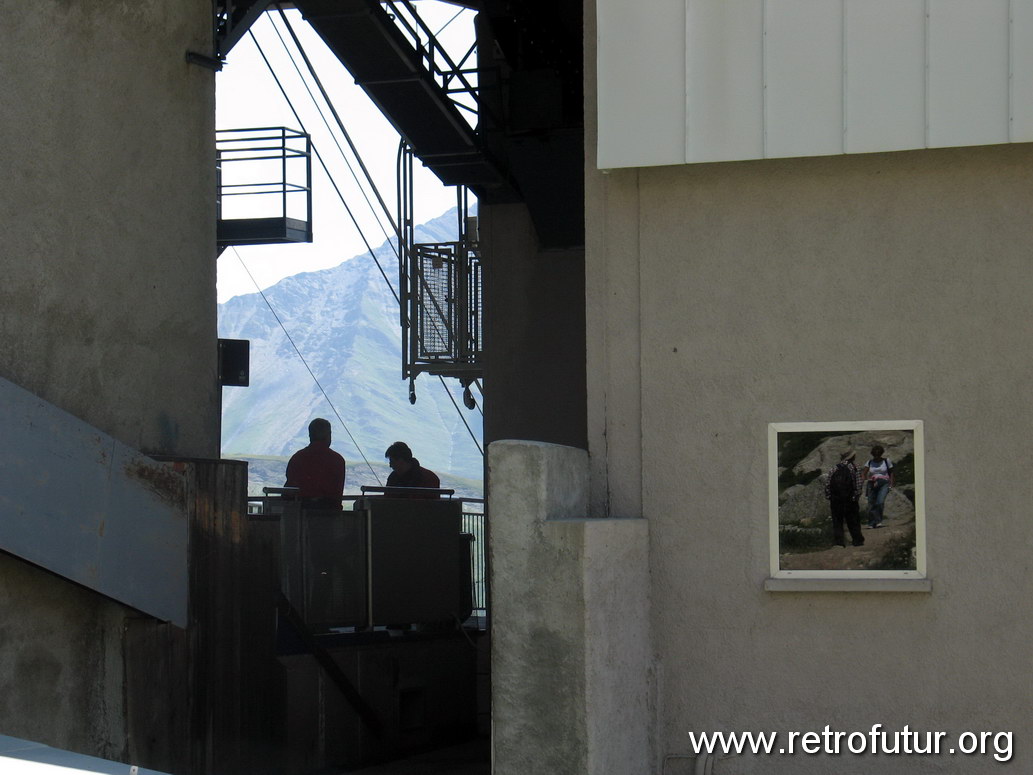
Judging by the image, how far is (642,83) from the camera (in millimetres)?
7402

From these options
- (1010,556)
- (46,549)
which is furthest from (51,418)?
(1010,556)

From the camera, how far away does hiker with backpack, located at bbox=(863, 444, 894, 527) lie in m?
7.06

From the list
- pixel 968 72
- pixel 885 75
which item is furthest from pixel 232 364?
pixel 968 72

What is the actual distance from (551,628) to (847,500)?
1710mm

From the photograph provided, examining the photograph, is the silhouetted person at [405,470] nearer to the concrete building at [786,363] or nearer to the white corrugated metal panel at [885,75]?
the concrete building at [786,363]

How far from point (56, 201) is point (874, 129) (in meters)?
5.75

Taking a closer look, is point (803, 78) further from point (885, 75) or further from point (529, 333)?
point (529, 333)

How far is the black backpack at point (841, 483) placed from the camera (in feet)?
23.2

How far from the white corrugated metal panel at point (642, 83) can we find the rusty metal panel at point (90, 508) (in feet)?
13.2

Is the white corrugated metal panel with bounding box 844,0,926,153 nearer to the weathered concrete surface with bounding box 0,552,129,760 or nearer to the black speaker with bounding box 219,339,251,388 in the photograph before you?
the weathered concrete surface with bounding box 0,552,129,760

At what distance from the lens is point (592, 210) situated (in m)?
7.71

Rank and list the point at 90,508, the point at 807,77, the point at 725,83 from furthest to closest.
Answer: the point at 90,508 → the point at 725,83 → the point at 807,77

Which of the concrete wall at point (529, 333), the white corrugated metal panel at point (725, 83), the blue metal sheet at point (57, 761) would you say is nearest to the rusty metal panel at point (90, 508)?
the white corrugated metal panel at point (725, 83)

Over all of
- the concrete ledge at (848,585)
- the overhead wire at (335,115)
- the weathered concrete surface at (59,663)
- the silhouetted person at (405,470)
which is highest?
the overhead wire at (335,115)
